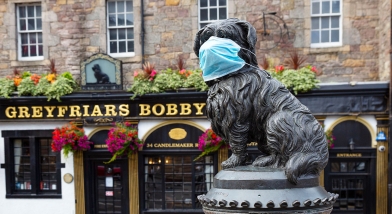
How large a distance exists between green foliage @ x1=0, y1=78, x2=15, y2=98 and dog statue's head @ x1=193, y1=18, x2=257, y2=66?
917 centimetres

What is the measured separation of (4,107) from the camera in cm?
→ 1145

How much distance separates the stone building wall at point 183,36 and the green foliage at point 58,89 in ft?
2.76

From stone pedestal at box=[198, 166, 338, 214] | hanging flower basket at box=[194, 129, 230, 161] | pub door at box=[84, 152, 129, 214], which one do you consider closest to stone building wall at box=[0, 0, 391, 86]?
hanging flower basket at box=[194, 129, 230, 161]

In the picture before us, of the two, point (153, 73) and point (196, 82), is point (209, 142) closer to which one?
point (196, 82)

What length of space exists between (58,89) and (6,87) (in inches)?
55.3

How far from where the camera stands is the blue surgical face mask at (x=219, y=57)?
10.0ft

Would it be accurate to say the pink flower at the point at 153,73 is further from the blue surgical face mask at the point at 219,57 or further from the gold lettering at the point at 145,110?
the blue surgical face mask at the point at 219,57

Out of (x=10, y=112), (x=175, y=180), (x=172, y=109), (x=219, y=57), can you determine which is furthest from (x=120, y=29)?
(x=219, y=57)

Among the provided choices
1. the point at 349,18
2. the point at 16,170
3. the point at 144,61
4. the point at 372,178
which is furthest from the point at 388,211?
the point at 16,170

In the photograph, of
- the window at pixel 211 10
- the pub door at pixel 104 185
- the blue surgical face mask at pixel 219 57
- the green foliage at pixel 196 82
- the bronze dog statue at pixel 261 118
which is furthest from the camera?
the window at pixel 211 10

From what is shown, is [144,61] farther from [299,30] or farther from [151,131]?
[299,30]

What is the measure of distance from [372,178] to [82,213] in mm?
7032

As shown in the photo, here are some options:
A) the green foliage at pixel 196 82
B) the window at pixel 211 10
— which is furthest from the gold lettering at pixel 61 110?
the window at pixel 211 10

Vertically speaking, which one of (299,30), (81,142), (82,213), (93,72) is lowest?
→ (82,213)
